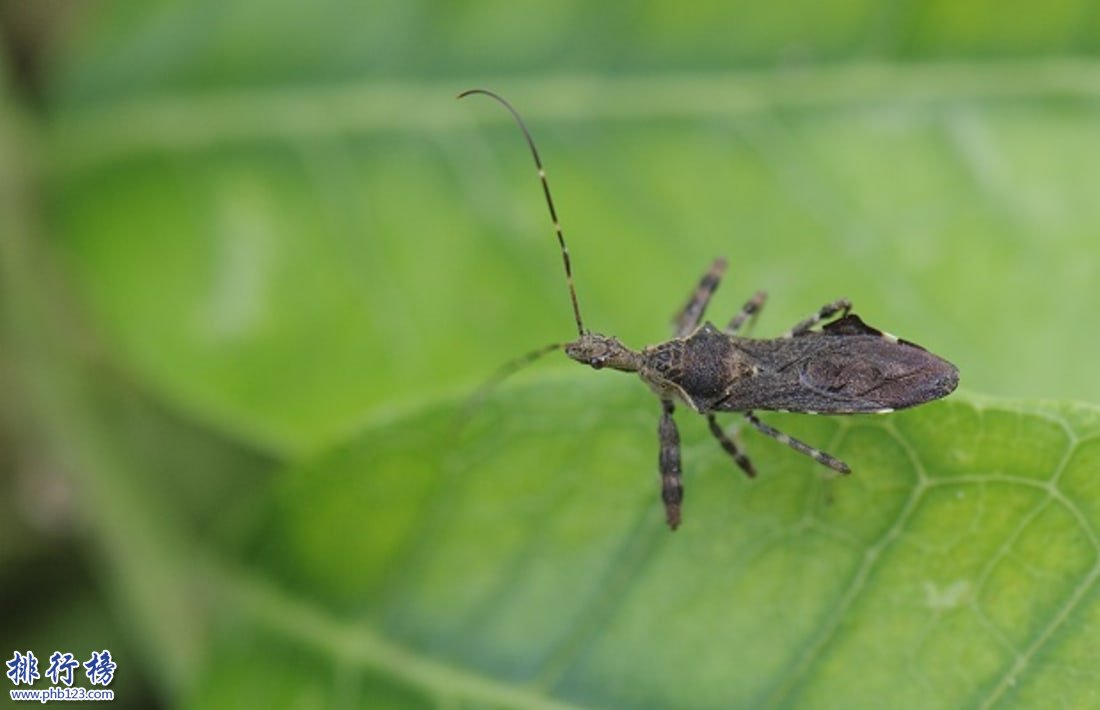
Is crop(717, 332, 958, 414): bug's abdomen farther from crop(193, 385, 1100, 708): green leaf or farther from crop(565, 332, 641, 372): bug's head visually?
crop(193, 385, 1100, 708): green leaf

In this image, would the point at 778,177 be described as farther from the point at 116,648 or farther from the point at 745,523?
the point at 116,648

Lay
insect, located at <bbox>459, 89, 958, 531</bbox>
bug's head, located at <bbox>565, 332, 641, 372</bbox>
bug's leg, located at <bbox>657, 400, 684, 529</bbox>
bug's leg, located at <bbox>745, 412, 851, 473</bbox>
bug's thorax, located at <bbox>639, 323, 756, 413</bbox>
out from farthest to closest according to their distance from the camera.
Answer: bug's head, located at <bbox>565, 332, 641, 372</bbox>
bug's thorax, located at <bbox>639, 323, 756, 413</bbox>
insect, located at <bbox>459, 89, 958, 531</bbox>
bug's leg, located at <bbox>657, 400, 684, 529</bbox>
bug's leg, located at <bbox>745, 412, 851, 473</bbox>

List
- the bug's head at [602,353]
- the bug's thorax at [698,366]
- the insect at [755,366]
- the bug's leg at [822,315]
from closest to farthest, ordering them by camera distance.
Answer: the insect at [755,366] < the bug's thorax at [698,366] < the bug's leg at [822,315] < the bug's head at [602,353]

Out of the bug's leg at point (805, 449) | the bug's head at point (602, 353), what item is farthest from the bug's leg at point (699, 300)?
the bug's leg at point (805, 449)

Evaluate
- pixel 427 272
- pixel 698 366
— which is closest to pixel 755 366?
pixel 698 366

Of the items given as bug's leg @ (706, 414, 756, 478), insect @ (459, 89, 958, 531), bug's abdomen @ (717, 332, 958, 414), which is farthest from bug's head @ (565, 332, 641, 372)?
bug's leg @ (706, 414, 756, 478)

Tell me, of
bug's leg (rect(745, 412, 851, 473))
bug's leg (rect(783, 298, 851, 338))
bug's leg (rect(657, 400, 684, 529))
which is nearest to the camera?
bug's leg (rect(745, 412, 851, 473))

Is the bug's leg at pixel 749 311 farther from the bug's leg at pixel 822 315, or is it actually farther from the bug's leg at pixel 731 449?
the bug's leg at pixel 731 449
